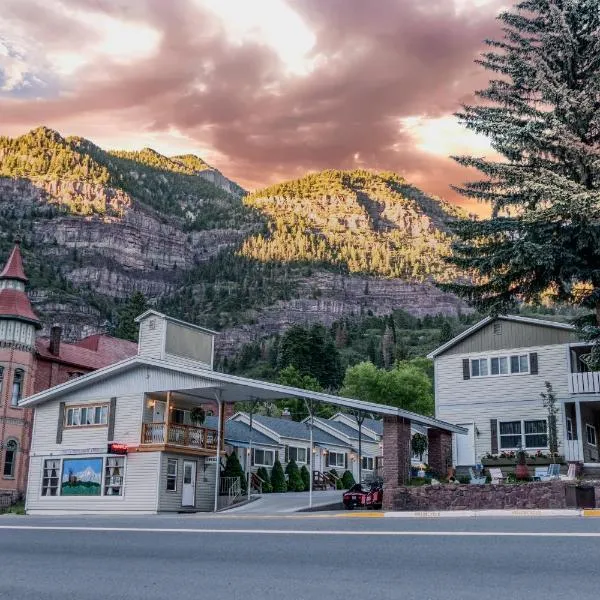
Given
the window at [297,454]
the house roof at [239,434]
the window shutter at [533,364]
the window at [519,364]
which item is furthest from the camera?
the window at [297,454]

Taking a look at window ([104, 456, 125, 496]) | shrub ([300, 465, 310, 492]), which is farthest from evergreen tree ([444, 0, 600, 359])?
shrub ([300, 465, 310, 492])

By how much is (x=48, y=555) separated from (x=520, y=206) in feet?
75.4

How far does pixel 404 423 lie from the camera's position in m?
26.6

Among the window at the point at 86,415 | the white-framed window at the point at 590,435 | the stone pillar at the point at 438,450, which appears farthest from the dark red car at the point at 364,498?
the window at the point at 86,415

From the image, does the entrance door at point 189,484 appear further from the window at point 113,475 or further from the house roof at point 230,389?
the house roof at point 230,389

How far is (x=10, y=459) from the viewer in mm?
44219

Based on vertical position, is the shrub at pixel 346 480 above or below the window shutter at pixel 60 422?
below

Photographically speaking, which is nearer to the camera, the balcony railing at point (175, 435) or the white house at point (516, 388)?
the balcony railing at point (175, 435)

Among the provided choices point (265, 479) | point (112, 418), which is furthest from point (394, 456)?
point (265, 479)

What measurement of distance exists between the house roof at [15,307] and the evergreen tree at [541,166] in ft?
90.2

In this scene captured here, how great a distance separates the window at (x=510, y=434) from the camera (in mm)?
34844

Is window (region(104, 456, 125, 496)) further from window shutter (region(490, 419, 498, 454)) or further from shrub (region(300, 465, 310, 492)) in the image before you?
window shutter (region(490, 419, 498, 454))

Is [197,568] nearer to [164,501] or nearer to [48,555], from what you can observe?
[48,555]

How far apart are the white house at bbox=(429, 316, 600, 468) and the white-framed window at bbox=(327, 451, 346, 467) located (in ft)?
59.3
